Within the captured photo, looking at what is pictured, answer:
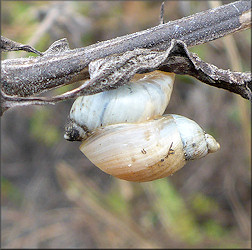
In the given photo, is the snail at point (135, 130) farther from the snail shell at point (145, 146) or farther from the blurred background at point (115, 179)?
the blurred background at point (115, 179)

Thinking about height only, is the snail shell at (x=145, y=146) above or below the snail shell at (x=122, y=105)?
below

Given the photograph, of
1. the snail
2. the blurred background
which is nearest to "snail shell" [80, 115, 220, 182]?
the snail

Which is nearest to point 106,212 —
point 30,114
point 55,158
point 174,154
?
point 55,158

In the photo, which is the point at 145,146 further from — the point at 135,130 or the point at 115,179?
the point at 115,179

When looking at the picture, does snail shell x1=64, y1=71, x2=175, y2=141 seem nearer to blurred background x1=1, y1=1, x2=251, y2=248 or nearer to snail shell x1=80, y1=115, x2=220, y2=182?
A: snail shell x1=80, y1=115, x2=220, y2=182

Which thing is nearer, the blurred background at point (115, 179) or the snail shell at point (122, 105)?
the snail shell at point (122, 105)

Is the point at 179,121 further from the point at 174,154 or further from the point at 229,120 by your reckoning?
the point at 229,120

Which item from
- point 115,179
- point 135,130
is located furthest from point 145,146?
point 115,179

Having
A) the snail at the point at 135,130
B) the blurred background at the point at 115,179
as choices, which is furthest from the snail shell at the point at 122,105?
the blurred background at the point at 115,179
